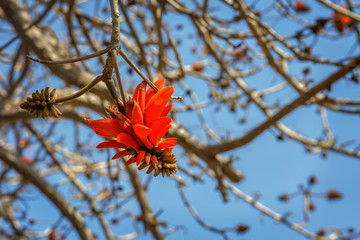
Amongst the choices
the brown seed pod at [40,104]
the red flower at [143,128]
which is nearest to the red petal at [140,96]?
the red flower at [143,128]

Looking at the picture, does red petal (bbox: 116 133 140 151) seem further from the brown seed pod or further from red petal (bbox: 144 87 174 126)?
the brown seed pod

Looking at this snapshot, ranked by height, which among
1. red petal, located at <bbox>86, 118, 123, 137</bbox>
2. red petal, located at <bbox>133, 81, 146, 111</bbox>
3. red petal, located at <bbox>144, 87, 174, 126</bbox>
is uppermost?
red petal, located at <bbox>133, 81, 146, 111</bbox>

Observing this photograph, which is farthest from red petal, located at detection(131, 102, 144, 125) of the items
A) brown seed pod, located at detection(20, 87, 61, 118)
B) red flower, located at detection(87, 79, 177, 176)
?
brown seed pod, located at detection(20, 87, 61, 118)

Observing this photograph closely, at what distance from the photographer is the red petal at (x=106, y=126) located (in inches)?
28.9

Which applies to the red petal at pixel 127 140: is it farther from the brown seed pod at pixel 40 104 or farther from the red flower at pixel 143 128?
the brown seed pod at pixel 40 104

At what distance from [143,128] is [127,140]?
6cm

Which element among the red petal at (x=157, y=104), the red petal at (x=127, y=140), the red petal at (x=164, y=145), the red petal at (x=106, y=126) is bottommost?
the red petal at (x=127, y=140)

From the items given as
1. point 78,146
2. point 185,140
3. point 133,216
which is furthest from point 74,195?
point 185,140

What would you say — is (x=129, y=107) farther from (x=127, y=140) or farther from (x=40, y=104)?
(x=40, y=104)

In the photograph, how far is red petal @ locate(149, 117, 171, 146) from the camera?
74 centimetres

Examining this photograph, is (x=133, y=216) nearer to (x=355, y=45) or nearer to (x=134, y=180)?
(x=134, y=180)

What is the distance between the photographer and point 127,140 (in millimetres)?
752

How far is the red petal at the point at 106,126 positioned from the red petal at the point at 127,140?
1.0 inches

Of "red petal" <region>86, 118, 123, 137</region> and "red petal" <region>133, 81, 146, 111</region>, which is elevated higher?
"red petal" <region>133, 81, 146, 111</region>
